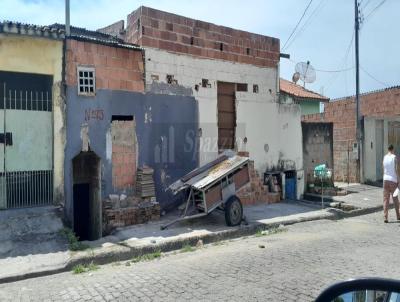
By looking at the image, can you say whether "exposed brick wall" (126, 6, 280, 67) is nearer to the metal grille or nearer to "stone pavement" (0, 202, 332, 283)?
the metal grille

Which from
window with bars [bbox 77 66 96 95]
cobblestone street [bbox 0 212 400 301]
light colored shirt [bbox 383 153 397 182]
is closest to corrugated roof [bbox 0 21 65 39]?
window with bars [bbox 77 66 96 95]

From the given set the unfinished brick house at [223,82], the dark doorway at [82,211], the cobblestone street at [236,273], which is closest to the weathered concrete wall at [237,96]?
the unfinished brick house at [223,82]

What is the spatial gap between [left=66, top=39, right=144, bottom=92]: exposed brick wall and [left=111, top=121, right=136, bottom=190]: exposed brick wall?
973 mm

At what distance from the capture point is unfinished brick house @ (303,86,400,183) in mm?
16875

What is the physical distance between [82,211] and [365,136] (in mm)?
11998

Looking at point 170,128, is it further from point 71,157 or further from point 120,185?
point 71,157

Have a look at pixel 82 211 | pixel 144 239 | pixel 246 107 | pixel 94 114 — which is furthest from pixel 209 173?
pixel 246 107

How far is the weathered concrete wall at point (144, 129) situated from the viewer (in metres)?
9.13

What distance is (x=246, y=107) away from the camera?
12633 millimetres

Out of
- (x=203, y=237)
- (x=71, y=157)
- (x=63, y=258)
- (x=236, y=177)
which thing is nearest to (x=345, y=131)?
(x=236, y=177)

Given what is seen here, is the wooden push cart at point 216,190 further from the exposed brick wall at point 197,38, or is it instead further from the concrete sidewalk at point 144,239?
the exposed brick wall at point 197,38

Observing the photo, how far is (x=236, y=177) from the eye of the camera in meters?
9.76

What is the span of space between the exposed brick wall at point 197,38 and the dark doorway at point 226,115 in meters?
0.94

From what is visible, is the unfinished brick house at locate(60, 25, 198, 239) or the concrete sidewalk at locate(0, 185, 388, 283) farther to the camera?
the unfinished brick house at locate(60, 25, 198, 239)
